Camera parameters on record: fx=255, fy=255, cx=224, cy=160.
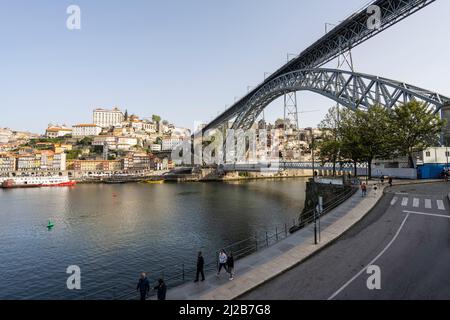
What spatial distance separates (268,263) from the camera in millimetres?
12320

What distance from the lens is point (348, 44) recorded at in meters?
44.7

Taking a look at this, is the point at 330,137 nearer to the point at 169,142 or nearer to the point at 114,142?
the point at 114,142

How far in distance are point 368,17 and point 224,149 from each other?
309 ft

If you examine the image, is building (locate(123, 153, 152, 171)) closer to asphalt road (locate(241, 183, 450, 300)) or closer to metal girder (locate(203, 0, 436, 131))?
metal girder (locate(203, 0, 436, 131))

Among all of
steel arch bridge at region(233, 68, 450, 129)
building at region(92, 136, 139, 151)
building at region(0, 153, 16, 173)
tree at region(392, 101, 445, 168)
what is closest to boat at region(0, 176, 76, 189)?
building at region(0, 153, 16, 173)

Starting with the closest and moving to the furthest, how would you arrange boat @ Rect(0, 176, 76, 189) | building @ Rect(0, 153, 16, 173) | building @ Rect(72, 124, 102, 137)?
boat @ Rect(0, 176, 76, 189)
building @ Rect(0, 153, 16, 173)
building @ Rect(72, 124, 102, 137)

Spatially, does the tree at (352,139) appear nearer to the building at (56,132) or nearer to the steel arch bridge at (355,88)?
the steel arch bridge at (355,88)

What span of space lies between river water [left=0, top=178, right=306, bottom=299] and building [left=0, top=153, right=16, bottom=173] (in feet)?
353

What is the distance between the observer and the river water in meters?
17.5

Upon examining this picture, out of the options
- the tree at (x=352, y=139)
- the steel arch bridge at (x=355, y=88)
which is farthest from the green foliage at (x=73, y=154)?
the tree at (x=352, y=139)

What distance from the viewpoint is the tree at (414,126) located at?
33.1 m

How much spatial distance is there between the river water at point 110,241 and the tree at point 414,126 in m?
17.4
